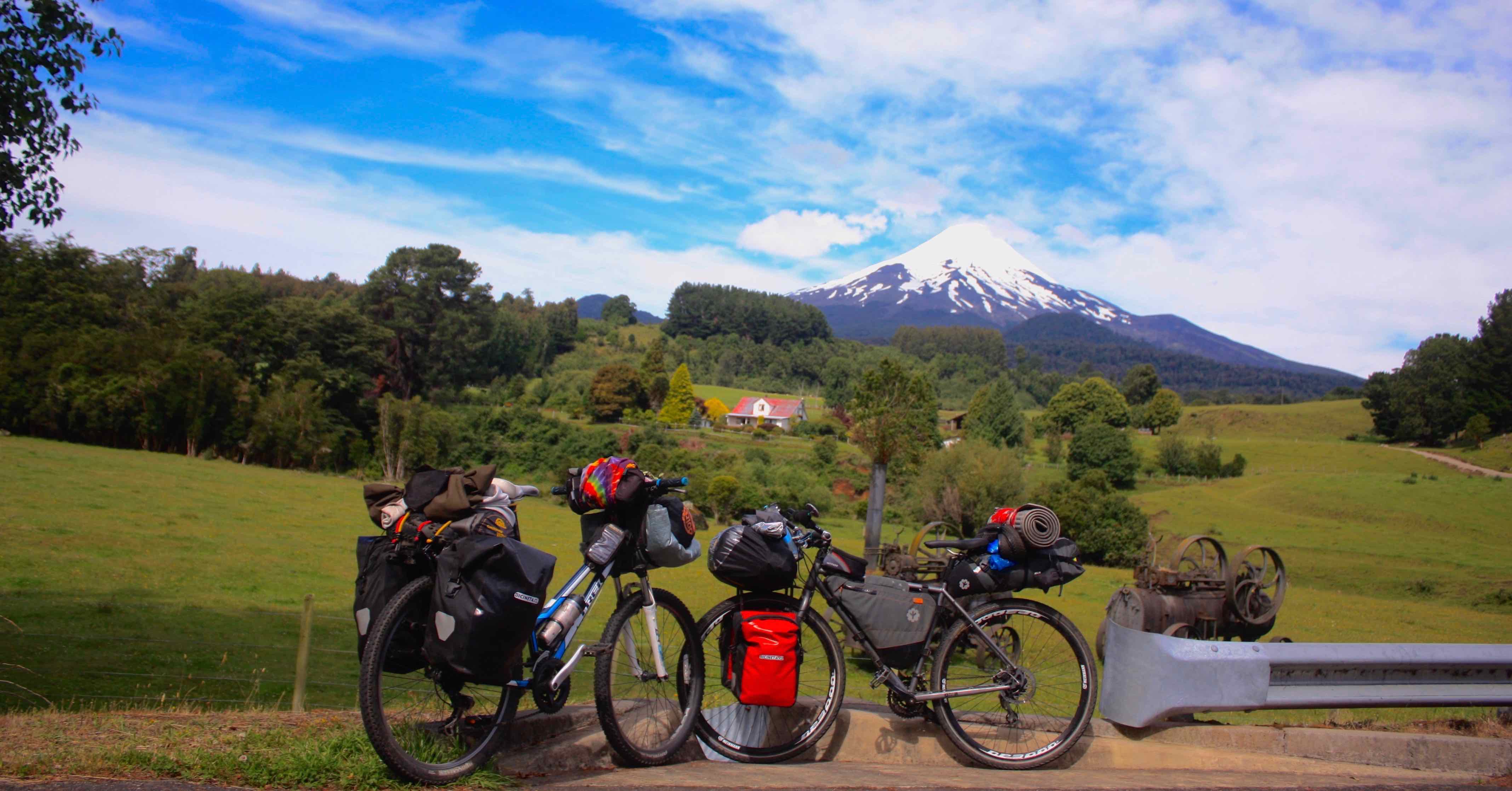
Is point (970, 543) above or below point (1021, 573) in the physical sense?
above

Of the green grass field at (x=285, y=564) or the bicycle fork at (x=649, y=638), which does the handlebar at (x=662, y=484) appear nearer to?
the bicycle fork at (x=649, y=638)

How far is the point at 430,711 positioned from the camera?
3.91m

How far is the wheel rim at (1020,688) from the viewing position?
4.55m

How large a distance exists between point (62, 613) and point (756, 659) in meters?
18.0

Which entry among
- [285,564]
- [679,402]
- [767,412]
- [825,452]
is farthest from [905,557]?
[767,412]

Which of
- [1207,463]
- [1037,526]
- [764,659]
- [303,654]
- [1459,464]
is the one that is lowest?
[303,654]

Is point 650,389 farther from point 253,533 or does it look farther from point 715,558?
point 715,558

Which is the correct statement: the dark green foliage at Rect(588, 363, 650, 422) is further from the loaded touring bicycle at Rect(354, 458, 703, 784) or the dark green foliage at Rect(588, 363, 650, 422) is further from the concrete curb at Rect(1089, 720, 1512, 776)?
the loaded touring bicycle at Rect(354, 458, 703, 784)

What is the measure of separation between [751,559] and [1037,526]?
1.57m

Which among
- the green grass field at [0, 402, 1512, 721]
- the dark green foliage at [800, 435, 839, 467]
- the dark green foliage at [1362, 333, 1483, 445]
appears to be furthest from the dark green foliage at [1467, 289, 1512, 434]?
the dark green foliage at [800, 435, 839, 467]

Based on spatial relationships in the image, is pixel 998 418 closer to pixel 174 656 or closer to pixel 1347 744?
pixel 174 656

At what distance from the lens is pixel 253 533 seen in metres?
29.5

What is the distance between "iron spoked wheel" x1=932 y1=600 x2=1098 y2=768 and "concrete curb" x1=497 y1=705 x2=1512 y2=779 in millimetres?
151

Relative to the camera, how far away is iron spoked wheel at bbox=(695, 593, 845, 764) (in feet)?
14.1
